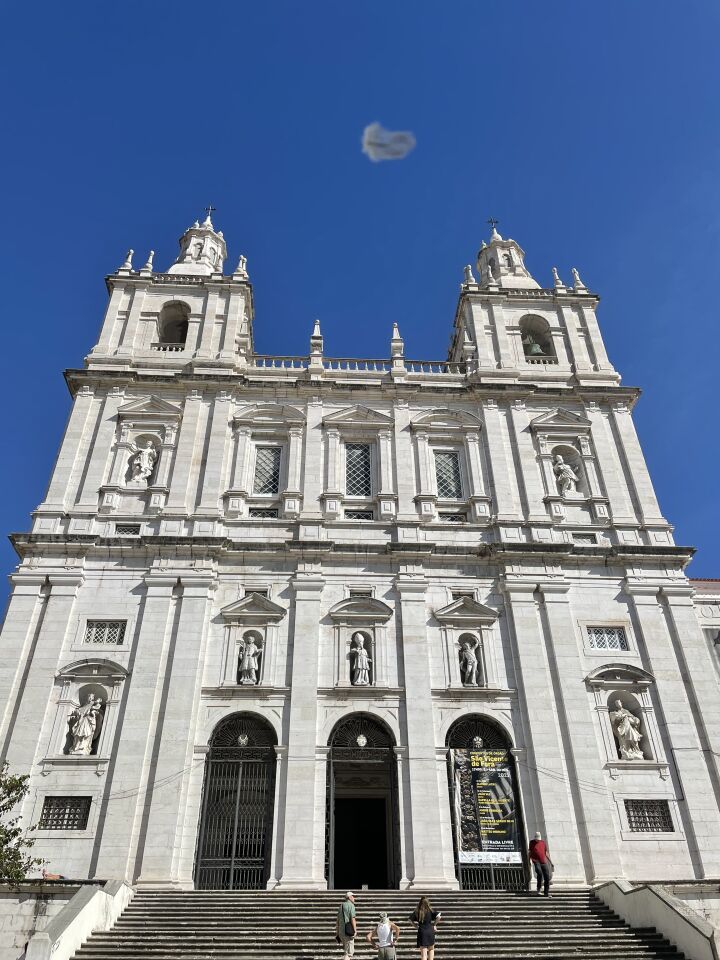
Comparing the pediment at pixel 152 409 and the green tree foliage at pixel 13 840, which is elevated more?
the pediment at pixel 152 409

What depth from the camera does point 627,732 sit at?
72.0ft

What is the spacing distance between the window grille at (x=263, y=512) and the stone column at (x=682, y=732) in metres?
11.8

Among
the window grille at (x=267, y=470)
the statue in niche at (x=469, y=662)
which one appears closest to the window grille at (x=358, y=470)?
the window grille at (x=267, y=470)

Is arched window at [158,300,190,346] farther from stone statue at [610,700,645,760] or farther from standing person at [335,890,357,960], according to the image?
standing person at [335,890,357,960]

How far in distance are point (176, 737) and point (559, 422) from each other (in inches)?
688

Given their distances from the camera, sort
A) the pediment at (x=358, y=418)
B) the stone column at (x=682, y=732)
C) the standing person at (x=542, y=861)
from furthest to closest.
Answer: the pediment at (x=358, y=418) < the stone column at (x=682, y=732) < the standing person at (x=542, y=861)

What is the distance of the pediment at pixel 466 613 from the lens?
77.5 ft

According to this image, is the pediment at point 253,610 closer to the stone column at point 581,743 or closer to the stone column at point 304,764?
the stone column at point 304,764

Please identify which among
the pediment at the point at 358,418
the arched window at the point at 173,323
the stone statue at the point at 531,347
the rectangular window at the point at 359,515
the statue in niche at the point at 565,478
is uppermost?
the arched window at the point at 173,323

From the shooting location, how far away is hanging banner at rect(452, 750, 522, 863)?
20.1 metres

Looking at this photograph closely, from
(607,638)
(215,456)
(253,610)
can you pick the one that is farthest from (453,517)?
(215,456)

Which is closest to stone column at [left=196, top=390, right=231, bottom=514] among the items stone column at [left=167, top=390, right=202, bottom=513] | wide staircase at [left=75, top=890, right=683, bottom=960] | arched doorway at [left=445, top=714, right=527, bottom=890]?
stone column at [left=167, top=390, right=202, bottom=513]

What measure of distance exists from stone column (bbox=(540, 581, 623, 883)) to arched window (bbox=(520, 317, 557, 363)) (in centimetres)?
1161

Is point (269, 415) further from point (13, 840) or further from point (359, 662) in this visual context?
point (13, 840)
